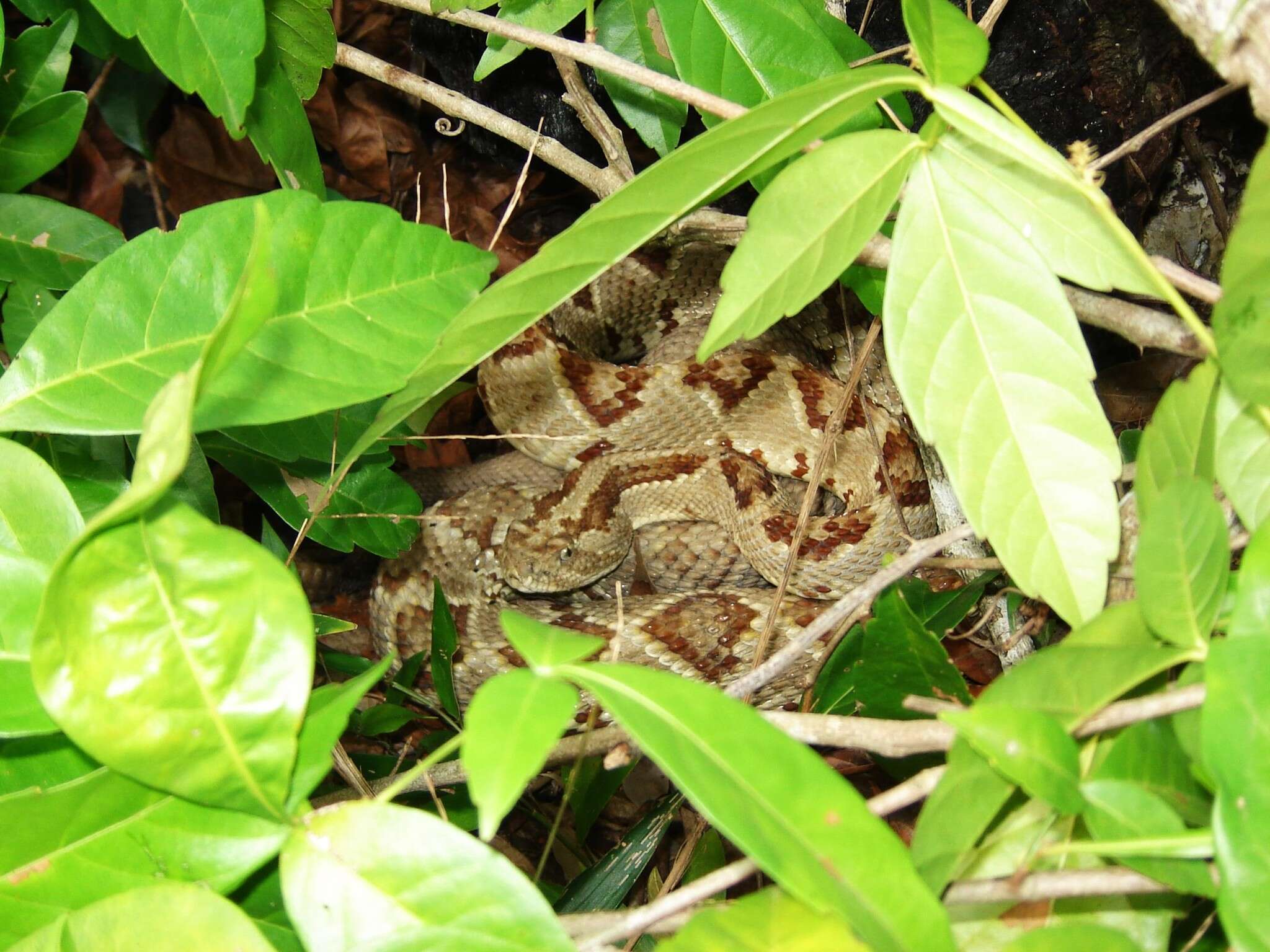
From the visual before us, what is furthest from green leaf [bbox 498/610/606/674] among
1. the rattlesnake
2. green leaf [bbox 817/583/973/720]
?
the rattlesnake

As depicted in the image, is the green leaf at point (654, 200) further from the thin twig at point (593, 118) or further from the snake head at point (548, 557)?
the snake head at point (548, 557)

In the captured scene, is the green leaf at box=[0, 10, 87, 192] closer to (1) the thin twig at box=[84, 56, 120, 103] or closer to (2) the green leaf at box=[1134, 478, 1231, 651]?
(1) the thin twig at box=[84, 56, 120, 103]

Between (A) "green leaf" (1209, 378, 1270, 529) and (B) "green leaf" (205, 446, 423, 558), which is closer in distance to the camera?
(A) "green leaf" (1209, 378, 1270, 529)

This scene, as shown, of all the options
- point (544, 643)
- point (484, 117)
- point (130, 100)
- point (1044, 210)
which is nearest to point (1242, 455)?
point (1044, 210)

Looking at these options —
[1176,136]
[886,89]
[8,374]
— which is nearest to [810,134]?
[886,89]

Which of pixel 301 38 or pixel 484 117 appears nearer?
pixel 301 38

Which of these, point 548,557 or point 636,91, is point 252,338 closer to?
point 636,91
